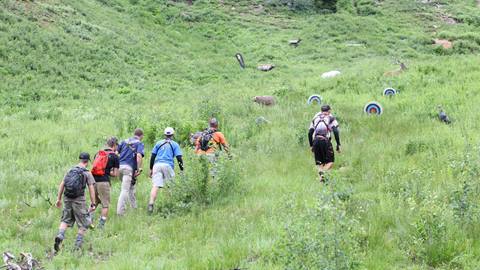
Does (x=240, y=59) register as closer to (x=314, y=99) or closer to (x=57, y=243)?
(x=314, y=99)

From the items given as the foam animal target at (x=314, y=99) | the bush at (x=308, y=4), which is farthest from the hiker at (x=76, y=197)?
the bush at (x=308, y=4)

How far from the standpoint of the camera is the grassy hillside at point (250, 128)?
23.5 feet

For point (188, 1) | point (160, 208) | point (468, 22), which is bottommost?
point (160, 208)

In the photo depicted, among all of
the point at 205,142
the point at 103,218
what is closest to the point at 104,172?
the point at 103,218

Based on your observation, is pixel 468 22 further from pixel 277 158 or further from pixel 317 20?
pixel 277 158

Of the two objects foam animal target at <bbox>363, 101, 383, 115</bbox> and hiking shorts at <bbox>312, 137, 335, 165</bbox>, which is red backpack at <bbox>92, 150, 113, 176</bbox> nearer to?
hiking shorts at <bbox>312, 137, 335, 165</bbox>

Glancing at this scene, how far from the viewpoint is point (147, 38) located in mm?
34156

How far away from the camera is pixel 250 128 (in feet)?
52.5

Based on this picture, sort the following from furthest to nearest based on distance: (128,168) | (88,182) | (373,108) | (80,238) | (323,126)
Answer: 1. (373,108)
2. (323,126)
3. (128,168)
4. (88,182)
5. (80,238)

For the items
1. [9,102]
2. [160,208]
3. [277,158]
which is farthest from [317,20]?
[160,208]

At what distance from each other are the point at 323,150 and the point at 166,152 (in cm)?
319

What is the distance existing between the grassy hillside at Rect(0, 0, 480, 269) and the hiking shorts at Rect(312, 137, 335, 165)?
48cm

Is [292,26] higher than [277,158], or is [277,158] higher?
[292,26]

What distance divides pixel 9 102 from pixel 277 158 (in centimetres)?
1282
